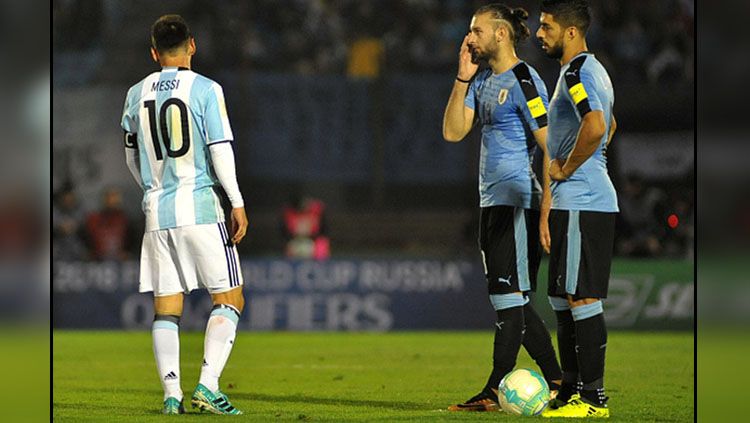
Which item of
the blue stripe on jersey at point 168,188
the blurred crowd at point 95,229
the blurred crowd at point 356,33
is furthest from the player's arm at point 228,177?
the blurred crowd at point 356,33

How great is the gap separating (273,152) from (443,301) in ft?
10.4

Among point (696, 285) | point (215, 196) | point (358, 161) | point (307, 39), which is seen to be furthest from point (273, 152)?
point (696, 285)

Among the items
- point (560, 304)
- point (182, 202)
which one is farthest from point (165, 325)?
point (560, 304)

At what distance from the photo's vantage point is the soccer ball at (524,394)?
714cm

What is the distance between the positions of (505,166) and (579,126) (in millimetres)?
641

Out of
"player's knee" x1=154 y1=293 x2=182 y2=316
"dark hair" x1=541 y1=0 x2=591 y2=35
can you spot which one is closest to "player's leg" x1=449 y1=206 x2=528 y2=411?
"dark hair" x1=541 y1=0 x2=591 y2=35

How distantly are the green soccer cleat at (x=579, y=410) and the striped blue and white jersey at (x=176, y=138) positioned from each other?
219 cm

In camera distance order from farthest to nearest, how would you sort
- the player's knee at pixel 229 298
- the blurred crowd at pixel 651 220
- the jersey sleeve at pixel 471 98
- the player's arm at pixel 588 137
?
the blurred crowd at pixel 651 220 → the jersey sleeve at pixel 471 98 → the player's knee at pixel 229 298 → the player's arm at pixel 588 137

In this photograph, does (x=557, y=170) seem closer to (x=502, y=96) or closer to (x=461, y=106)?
(x=502, y=96)

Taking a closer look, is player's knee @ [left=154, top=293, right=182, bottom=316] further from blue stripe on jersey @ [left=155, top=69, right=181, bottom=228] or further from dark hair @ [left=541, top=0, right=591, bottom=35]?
dark hair @ [left=541, top=0, right=591, bottom=35]

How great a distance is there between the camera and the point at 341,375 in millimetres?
10492

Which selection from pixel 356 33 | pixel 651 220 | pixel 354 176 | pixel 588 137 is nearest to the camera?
pixel 588 137

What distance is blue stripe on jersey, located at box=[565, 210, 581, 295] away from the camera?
6934 mm

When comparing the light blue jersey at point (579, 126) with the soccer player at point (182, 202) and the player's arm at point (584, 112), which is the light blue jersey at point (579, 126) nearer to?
the player's arm at point (584, 112)
